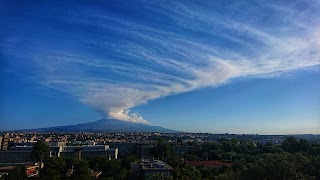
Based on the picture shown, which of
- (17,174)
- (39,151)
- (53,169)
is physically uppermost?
(39,151)

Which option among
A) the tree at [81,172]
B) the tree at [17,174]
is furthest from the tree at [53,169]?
the tree at [17,174]

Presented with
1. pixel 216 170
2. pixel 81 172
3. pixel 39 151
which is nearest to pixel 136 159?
pixel 39 151

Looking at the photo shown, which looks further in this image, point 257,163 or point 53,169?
point 53,169

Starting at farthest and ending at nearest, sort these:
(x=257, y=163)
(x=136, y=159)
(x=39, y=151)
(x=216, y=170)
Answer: (x=136, y=159) < (x=39, y=151) < (x=216, y=170) < (x=257, y=163)

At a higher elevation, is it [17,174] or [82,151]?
[82,151]

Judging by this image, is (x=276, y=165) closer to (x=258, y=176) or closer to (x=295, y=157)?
(x=258, y=176)

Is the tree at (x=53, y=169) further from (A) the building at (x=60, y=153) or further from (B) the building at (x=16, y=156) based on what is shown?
(B) the building at (x=16, y=156)

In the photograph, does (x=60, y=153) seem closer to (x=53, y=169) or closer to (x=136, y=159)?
(x=136, y=159)

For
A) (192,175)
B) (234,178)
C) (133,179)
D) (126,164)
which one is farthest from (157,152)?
(234,178)

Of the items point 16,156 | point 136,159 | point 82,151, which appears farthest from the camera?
point 82,151
